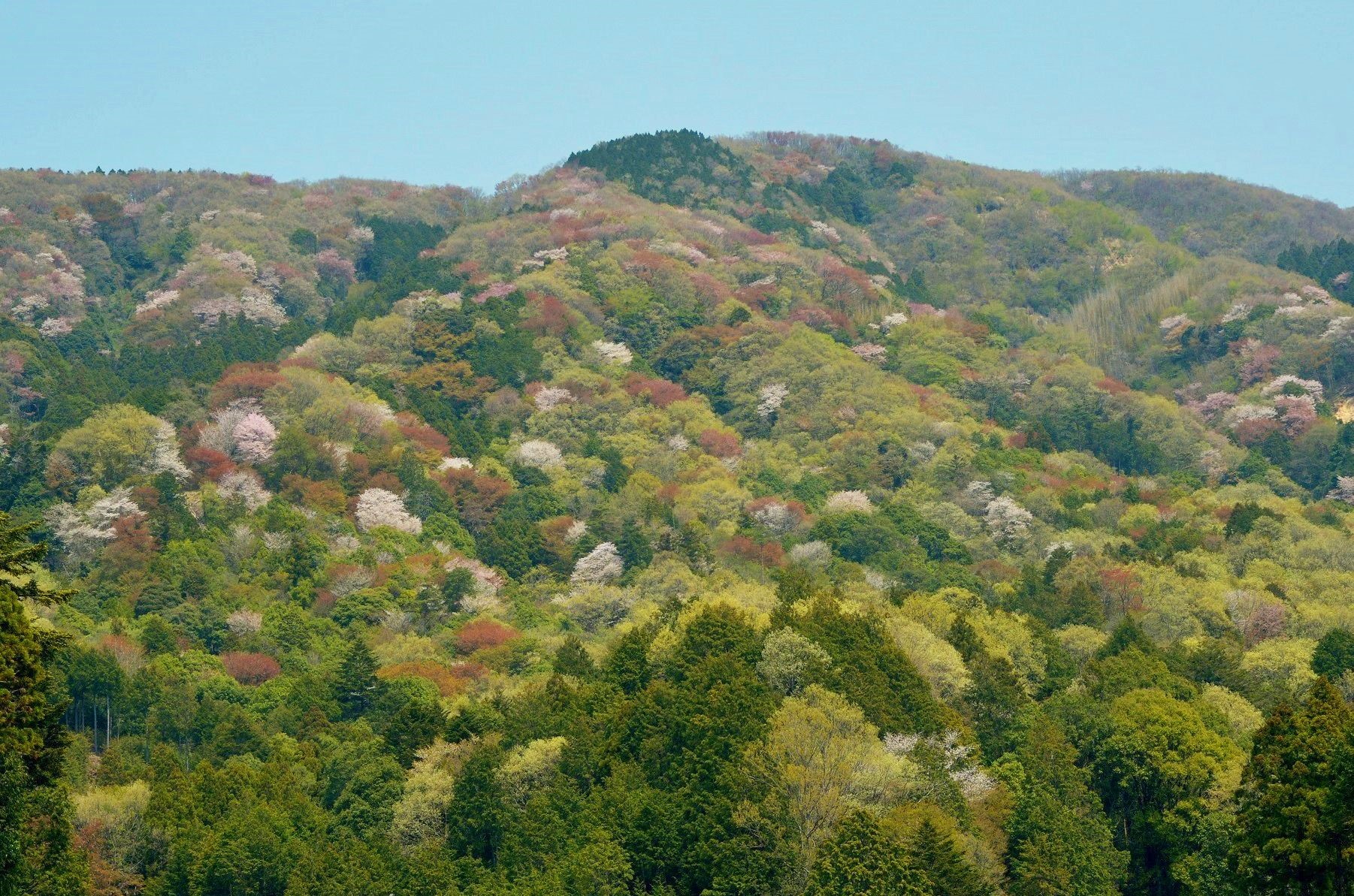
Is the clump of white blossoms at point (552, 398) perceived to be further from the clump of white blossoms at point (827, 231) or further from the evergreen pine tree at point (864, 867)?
the evergreen pine tree at point (864, 867)

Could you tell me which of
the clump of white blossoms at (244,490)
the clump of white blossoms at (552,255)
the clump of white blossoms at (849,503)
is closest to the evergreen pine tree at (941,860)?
the clump of white blossoms at (244,490)

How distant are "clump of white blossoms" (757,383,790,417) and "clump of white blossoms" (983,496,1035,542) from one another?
19385 millimetres

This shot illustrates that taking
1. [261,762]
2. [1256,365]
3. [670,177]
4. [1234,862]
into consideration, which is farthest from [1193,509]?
[670,177]

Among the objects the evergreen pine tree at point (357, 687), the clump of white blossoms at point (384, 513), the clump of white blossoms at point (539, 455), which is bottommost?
the evergreen pine tree at point (357, 687)

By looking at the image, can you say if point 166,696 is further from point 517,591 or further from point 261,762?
point 517,591

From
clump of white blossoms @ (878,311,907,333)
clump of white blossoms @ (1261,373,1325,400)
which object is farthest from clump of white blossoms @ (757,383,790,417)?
clump of white blossoms @ (1261,373,1325,400)

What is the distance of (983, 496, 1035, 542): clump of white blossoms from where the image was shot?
109 m

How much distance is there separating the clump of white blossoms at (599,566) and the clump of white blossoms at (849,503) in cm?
1460

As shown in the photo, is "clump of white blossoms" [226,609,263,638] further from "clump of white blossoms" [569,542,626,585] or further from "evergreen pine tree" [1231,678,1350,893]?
"evergreen pine tree" [1231,678,1350,893]

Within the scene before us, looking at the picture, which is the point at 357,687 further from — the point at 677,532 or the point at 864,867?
the point at 864,867

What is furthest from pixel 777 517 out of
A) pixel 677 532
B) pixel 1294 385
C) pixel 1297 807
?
pixel 1297 807

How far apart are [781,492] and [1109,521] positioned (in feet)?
58.5

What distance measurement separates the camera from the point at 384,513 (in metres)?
106

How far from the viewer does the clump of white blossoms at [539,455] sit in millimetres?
117625
